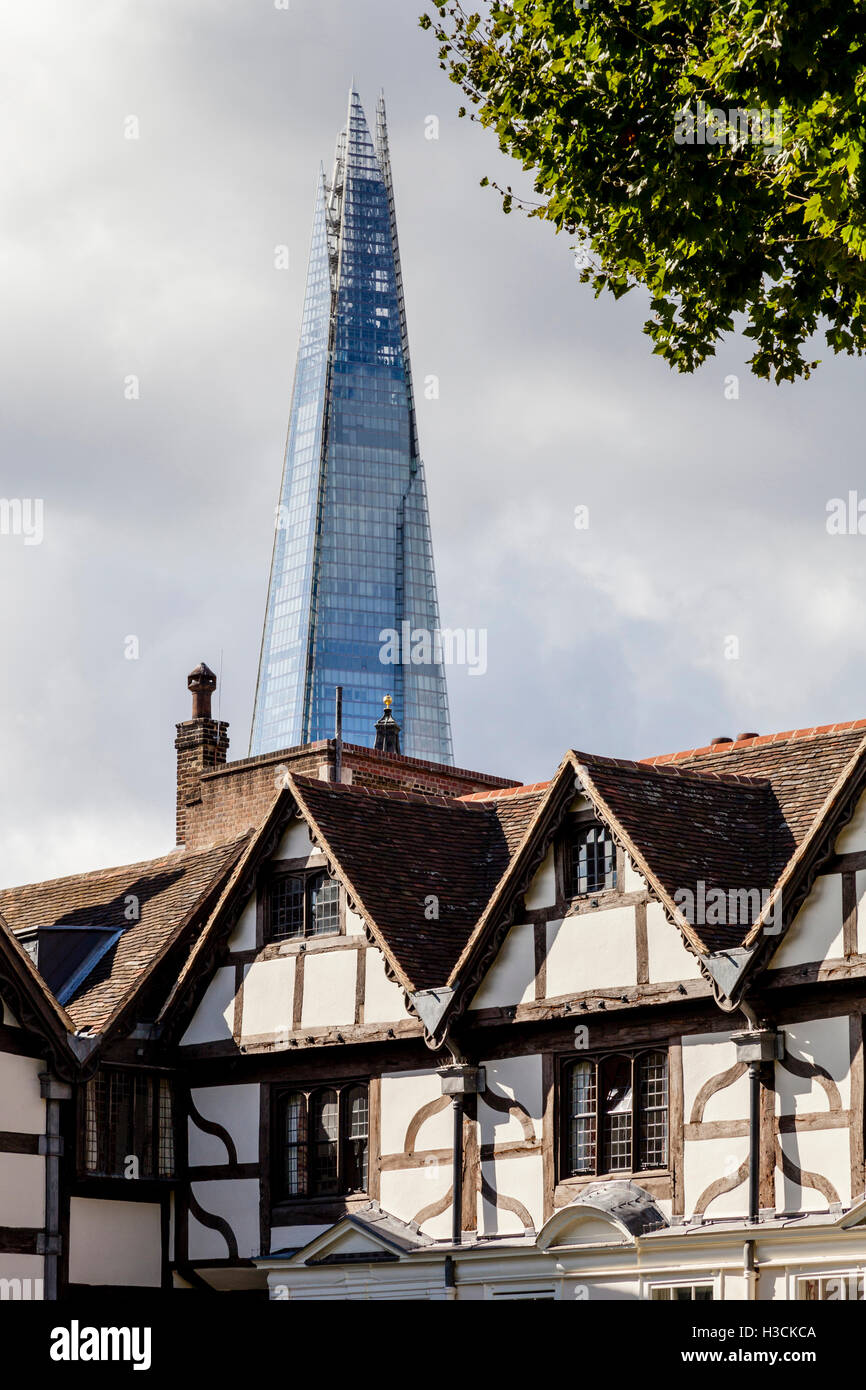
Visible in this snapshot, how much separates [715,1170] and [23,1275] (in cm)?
903

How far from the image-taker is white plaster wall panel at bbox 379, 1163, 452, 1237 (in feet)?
82.7

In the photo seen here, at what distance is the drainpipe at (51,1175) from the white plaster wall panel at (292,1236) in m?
2.89

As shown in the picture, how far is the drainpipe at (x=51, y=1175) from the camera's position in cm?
2562

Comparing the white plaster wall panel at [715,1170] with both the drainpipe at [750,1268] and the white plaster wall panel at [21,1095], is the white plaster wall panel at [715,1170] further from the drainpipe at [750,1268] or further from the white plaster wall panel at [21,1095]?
the white plaster wall panel at [21,1095]

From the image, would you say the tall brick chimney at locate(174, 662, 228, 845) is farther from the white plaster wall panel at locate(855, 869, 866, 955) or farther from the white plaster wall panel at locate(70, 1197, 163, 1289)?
the white plaster wall panel at locate(855, 869, 866, 955)

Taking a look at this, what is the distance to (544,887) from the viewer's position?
25.3 meters

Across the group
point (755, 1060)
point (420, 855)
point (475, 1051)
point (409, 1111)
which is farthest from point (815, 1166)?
point (420, 855)

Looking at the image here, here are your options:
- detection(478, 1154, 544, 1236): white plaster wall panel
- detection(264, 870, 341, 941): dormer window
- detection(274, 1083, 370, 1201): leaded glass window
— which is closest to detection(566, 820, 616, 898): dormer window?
detection(478, 1154, 544, 1236): white plaster wall panel

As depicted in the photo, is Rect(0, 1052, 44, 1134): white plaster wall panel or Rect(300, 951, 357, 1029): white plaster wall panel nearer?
Rect(0, 1052, 44, 1134): white plaster wall panel

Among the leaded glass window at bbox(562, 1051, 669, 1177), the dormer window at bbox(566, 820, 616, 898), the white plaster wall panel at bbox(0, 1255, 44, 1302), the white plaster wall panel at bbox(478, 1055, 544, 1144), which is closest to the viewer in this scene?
the leaded glass window at bbox(562, 1051, 669, 1177)

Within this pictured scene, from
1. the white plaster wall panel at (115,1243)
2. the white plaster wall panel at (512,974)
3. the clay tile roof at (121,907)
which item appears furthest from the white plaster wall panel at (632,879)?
the white plaster wall panel at (115,1243)

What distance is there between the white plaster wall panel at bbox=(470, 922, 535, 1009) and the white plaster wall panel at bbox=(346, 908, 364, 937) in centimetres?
211

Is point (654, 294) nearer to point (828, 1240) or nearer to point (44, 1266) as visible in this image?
point (828, 1240)
